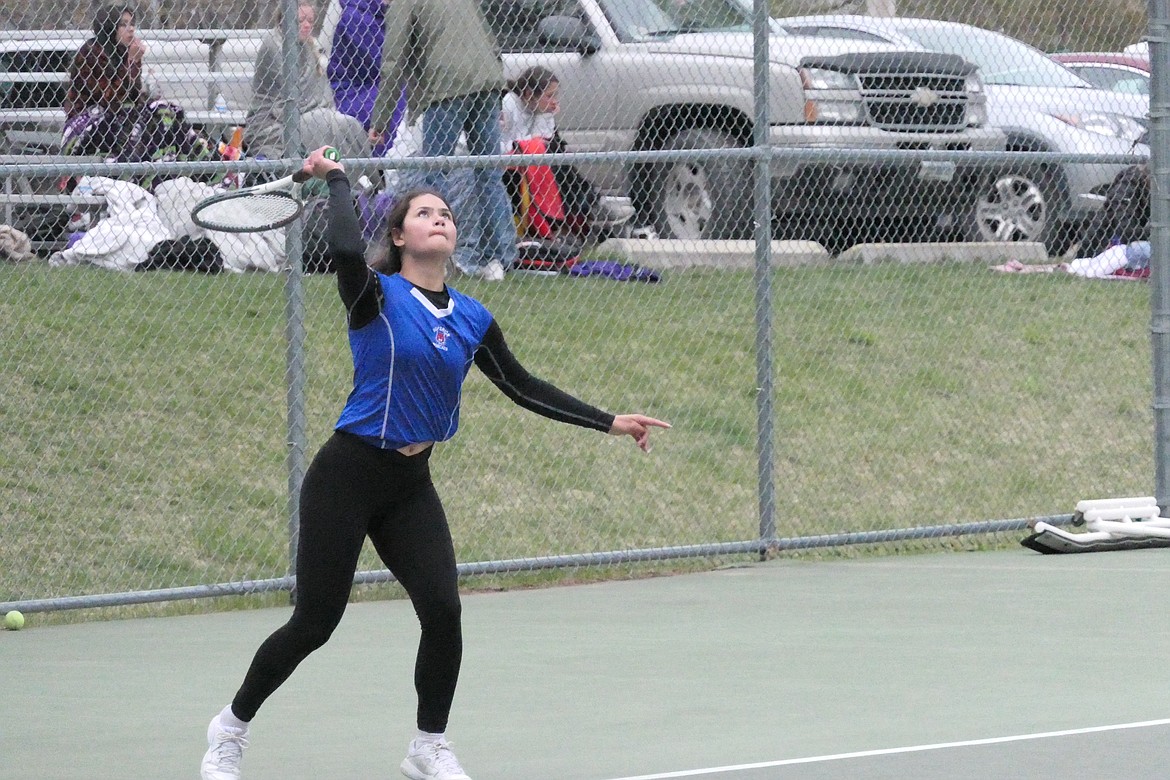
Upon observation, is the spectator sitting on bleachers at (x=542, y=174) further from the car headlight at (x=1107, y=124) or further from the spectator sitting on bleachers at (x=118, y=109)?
the car headlight at (x=1107, y=124)

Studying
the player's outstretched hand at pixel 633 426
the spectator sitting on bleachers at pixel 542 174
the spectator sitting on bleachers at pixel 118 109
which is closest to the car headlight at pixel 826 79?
the spectator sitting on bleachers at pixel 542 174

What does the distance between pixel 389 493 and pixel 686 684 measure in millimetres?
1792

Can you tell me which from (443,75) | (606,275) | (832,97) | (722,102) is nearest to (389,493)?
(443,75)

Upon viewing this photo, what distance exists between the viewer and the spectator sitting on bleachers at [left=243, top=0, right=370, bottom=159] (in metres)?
8.88

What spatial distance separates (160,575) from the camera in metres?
8.66

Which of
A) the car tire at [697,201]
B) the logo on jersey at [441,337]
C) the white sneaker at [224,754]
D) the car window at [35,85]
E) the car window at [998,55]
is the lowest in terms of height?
the white sneaker at [224,754]

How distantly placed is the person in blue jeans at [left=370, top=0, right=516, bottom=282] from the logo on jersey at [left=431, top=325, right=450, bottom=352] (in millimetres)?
4358

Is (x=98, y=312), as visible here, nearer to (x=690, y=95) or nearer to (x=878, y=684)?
(x=690, y=95)

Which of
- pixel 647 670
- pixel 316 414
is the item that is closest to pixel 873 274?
pixel 316 414

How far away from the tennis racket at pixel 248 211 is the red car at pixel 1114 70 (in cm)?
806

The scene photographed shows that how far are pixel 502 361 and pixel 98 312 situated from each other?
19.3ft

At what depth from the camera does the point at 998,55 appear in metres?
12.2

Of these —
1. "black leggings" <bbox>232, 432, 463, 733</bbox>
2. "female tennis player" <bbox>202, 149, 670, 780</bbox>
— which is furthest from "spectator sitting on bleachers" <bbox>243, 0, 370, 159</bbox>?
"black leggings" <bbox>232, 432, 463, 733</bbox>

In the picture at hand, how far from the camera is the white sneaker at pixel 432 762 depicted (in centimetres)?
502
